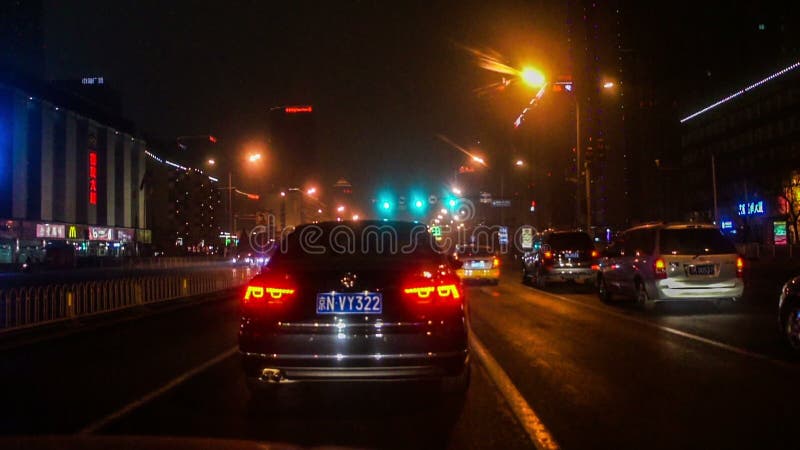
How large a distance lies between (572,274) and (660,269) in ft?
24.8

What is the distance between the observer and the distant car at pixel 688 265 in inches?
534

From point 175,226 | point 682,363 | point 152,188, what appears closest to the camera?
point 682,363

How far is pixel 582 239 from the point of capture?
70.3 ft

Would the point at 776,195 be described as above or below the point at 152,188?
below

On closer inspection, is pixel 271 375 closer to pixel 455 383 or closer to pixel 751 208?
pixel 455 383

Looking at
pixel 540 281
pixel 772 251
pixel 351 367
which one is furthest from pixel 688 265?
pixel 772 251

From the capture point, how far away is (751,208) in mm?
62406

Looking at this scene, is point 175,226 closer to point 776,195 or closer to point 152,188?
point 152,188

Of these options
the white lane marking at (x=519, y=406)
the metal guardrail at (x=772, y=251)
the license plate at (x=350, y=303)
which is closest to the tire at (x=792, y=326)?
the white lane marking at (x=519, y=406)

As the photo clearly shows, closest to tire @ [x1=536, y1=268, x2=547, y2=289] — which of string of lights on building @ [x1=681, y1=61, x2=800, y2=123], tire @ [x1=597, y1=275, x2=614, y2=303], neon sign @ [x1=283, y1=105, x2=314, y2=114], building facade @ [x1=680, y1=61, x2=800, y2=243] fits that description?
tire @ [x1=597, y1=275, x2=614, y2=303]

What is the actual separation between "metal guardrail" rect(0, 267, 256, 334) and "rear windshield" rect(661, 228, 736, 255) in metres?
12.3

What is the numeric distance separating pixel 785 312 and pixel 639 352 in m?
1.99

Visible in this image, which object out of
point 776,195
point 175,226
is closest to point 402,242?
point 776,195

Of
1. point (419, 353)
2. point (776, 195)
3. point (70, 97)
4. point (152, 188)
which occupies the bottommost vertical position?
point (419, 353)
